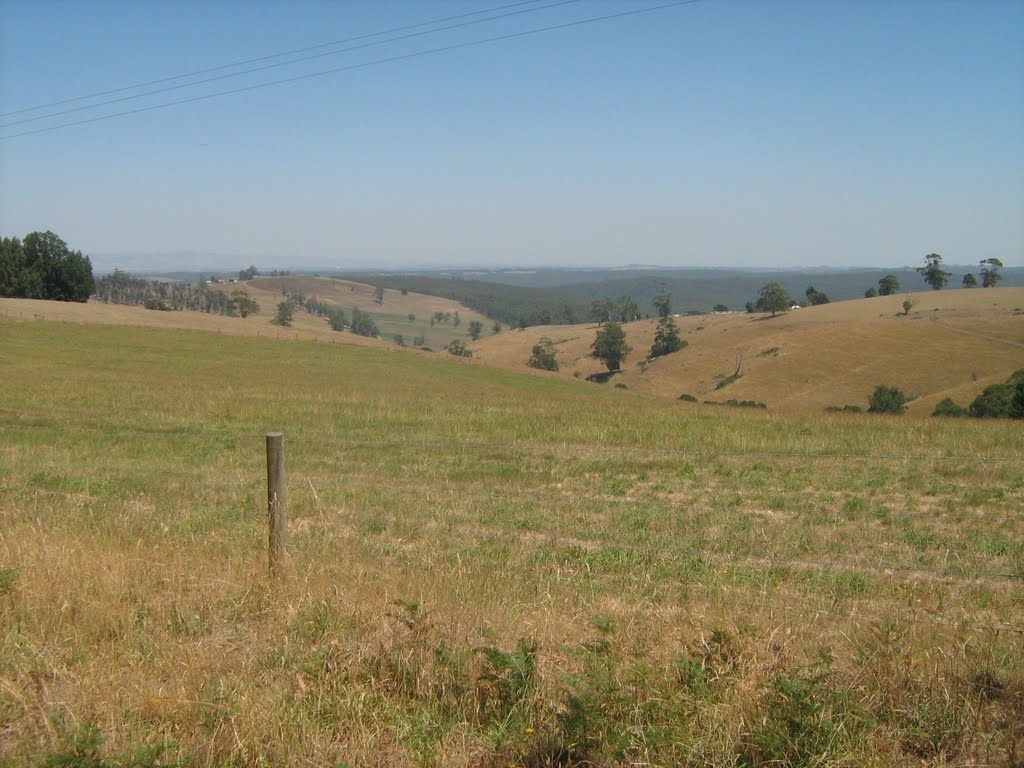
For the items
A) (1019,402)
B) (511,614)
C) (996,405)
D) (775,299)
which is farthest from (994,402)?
(775,299)

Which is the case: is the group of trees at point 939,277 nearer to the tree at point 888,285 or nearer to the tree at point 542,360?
the tree at point 888,285

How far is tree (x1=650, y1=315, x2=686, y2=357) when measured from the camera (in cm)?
13175

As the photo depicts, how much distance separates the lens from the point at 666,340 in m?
133

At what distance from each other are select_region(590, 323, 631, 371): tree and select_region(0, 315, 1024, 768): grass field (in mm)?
117421

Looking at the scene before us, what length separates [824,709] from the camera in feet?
12.7

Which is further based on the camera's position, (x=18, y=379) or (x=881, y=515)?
(x=18, y=379)

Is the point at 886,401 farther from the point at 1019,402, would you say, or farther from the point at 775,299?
the point at 775,299

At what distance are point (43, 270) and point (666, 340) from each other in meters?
92.8

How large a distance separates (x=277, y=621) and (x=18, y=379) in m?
34.0

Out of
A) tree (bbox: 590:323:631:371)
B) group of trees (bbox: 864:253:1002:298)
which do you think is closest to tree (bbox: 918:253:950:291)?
group of trees (bbox: 864:253:1002:298)

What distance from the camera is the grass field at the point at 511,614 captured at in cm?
386

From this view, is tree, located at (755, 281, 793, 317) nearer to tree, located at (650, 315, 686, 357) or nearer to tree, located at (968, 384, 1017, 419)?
tree, located at (650, 315, 686, 357)

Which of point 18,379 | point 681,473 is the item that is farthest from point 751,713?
point 18,379

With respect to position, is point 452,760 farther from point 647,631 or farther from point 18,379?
point 18,379
